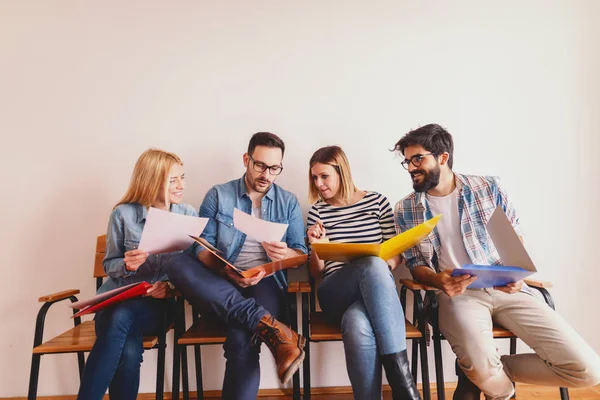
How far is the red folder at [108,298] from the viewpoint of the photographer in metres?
1.40

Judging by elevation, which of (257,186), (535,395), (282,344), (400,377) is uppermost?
(257,186)

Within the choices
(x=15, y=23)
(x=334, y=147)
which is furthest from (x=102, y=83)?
(x=334, y=147)

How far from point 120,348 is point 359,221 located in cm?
116

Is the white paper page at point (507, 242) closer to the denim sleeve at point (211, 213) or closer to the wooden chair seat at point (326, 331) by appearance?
the wooden chair seat at point (326, 331)

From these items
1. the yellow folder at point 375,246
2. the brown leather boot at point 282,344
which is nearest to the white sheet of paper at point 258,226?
the yellow folder at point 375,246

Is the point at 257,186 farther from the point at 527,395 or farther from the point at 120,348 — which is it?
the point at 527,395

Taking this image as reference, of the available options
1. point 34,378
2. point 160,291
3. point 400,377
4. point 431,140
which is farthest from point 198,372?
point 431,140

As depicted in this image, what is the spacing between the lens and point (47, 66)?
2066 mm

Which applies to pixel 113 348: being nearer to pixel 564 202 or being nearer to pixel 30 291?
pixel 30 291

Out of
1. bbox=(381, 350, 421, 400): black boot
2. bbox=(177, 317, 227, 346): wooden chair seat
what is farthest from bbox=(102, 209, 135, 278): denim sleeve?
bbox=(381, 350, 421, 400): black boot

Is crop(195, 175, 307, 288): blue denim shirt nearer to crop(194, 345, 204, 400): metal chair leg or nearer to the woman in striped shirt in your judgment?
the woman in striped shirt

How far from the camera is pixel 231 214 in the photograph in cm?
189

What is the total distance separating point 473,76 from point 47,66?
2.38 meters

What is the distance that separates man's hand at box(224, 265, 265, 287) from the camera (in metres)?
1.50
